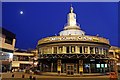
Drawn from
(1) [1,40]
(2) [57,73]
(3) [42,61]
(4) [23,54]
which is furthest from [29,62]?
(2) [57,73]

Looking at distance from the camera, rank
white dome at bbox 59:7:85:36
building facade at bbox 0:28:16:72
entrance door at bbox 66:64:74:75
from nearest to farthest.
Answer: entrance door at bbox 66:64:74:75 < white dome at bbox 59:7:85:36 < building facade at bbox 0:28:16:72

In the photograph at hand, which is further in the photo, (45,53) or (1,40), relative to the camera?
(1,40)

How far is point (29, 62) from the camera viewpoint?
87.6m

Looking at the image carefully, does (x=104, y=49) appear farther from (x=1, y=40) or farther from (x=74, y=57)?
(x=1, y=40)

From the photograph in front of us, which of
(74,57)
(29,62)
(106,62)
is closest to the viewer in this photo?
(74,57)

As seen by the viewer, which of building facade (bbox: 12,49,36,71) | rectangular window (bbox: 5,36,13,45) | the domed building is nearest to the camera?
the domed building

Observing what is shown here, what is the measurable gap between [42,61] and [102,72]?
13821 mm

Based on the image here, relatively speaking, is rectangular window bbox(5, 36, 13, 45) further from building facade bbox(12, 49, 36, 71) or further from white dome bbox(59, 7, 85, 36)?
white dome bbox(59, 7, 85, 36)

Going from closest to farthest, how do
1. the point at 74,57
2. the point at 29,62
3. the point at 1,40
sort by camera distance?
1. the point at 74,57
2. the point at 1,40
3. the point at 29,62

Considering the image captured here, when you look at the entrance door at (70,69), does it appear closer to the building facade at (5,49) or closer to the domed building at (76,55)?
the domed building at (76,55)

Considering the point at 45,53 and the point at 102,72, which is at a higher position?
the point at 45,53

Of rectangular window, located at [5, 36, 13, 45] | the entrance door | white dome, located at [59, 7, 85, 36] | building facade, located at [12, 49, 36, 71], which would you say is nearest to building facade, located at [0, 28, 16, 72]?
rectangular window, located at [5, 36, 13, 45]

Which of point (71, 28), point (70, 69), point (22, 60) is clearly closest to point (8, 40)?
point (22, 60)

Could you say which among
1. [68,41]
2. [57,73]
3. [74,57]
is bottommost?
[57,73]
